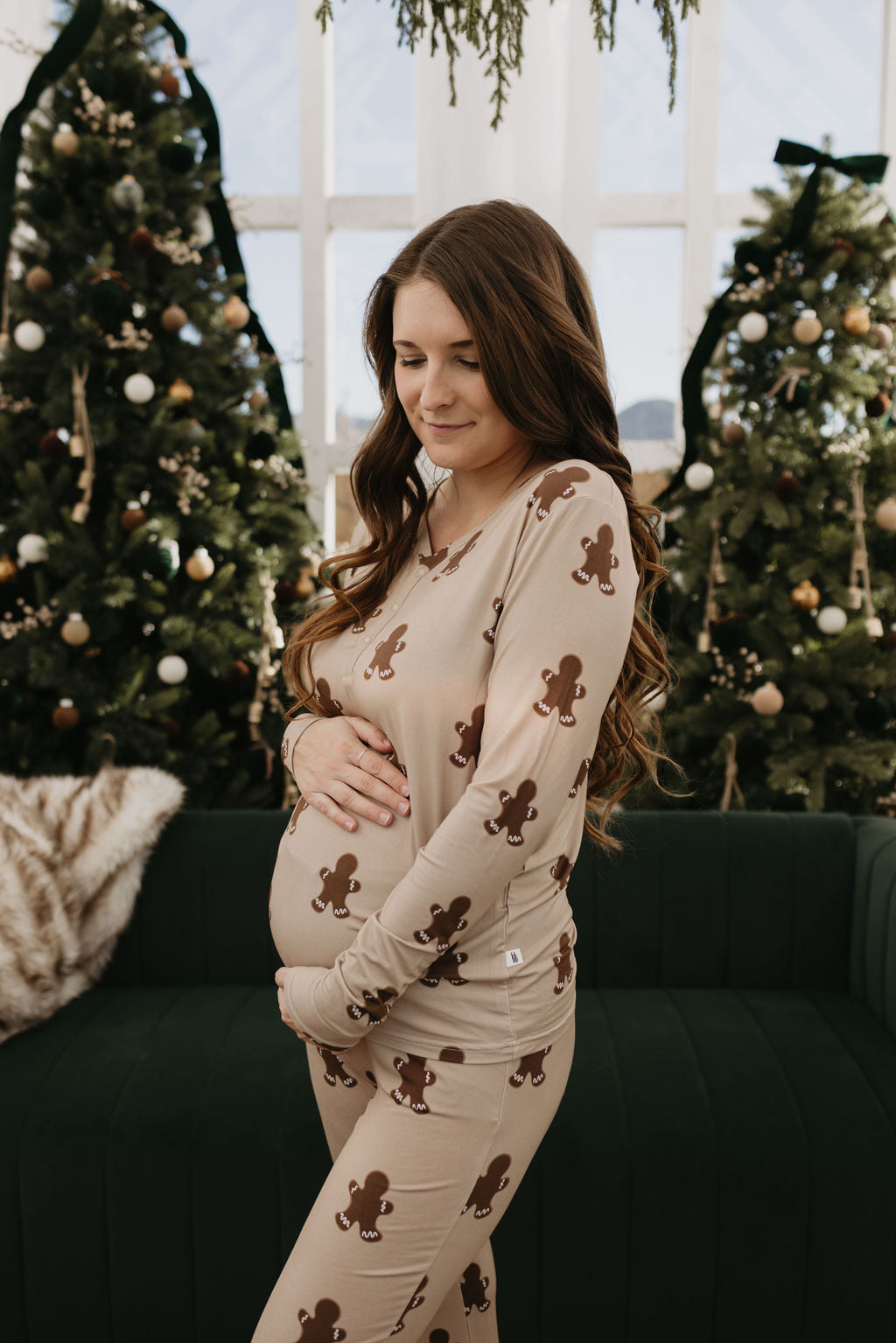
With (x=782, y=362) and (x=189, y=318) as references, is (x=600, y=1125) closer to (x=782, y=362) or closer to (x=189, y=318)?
(x=782, y=362)

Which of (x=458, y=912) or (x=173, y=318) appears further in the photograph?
(x=173, y=318)

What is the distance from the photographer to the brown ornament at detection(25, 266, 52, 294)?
2816 mm

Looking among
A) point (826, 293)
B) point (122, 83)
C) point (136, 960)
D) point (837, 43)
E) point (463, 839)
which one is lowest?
point (136, 960)

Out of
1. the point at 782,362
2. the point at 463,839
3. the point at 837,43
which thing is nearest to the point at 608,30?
the point at 463,839

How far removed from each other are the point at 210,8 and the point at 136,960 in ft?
13.5

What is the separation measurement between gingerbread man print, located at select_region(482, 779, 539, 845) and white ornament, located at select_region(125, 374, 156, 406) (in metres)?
2.21

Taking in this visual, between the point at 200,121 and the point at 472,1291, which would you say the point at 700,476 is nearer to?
the point at 200,121

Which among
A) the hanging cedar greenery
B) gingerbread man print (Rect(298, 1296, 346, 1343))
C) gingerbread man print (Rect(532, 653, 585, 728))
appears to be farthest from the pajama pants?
the hanging cedar greenery

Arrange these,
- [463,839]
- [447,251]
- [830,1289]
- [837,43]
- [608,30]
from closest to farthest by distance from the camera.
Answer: [463,839]
[447,251]
[608,30]
[830,1289]
[837,43]

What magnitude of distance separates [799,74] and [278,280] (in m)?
2.38

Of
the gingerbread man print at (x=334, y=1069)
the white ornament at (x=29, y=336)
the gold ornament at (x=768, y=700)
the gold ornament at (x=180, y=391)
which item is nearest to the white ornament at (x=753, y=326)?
the gold ornament at (x=768, y=700)

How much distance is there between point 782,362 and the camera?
2947 mm

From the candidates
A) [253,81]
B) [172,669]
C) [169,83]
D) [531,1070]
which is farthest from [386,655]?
[253,81]

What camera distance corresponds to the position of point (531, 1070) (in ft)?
3.62
